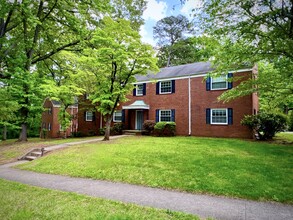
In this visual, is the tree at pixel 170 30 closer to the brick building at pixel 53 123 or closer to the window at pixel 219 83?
the brick building at pixel 53 123

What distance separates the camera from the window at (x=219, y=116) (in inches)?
635

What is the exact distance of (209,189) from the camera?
620 centimetres

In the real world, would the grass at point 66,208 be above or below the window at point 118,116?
below

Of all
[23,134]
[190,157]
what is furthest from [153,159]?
[23,134]

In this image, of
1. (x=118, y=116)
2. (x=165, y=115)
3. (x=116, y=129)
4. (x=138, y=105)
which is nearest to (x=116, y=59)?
(x=138, y=105)

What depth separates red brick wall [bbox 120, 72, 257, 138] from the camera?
50.5 feet

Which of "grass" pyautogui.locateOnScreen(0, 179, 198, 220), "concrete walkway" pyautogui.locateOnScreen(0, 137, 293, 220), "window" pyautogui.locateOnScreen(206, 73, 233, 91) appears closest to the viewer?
"grass" pyautogui.locateOnScreen(0, 179, 198, 220)

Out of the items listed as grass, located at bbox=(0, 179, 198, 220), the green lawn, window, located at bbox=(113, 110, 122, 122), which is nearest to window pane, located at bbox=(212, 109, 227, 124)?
the green lawn

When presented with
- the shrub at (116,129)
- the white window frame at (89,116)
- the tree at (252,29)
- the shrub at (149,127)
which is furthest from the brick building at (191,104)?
the tree at (252,29)

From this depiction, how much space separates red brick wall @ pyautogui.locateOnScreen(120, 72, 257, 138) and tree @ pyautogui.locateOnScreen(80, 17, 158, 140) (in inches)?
185

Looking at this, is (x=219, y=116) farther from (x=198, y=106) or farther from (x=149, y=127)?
(x=149, y=127)

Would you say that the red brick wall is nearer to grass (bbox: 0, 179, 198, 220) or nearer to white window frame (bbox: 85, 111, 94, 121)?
white window frame (bbox: 85, 111, 94, 121)

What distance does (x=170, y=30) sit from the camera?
39.5m

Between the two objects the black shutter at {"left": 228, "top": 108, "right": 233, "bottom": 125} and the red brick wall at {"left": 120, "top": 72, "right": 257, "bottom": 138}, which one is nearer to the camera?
the red brick wall at {"left": 120, "top": 72, "right": 257, "bottom": 138}
